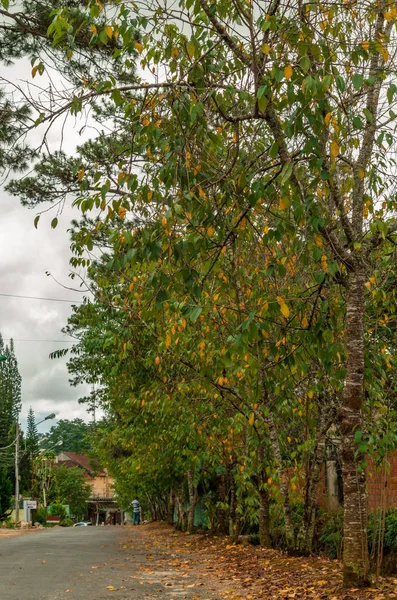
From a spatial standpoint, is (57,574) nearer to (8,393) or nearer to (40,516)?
(40,516)

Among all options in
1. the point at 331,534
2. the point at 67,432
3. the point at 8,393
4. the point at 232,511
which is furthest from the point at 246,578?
the point at 67,432

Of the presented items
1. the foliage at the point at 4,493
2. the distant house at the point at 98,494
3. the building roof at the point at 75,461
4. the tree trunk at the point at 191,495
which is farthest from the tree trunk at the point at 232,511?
the building roof at the point at 75,461

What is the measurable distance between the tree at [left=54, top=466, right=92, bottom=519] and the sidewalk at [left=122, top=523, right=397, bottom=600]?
66391 mm

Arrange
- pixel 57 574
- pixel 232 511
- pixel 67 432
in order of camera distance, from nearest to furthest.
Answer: pixel 57 574, pixel 232 511, pixel 67 432

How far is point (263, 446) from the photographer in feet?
46.9

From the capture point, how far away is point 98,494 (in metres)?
104

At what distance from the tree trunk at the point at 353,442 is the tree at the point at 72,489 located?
72.5m

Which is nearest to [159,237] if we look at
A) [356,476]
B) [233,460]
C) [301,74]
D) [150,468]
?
[301,74]

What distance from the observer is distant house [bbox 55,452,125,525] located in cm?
9738

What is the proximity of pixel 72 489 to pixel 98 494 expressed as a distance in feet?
73.9

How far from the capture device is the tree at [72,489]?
80.0 metres

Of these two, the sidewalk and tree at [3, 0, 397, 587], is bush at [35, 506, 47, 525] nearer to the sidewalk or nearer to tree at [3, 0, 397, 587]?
the sidewalk

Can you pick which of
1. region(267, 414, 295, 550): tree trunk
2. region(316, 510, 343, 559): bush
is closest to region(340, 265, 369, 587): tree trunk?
region(316, 510, 343, 559): bush

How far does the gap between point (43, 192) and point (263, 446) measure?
21.7 feet
